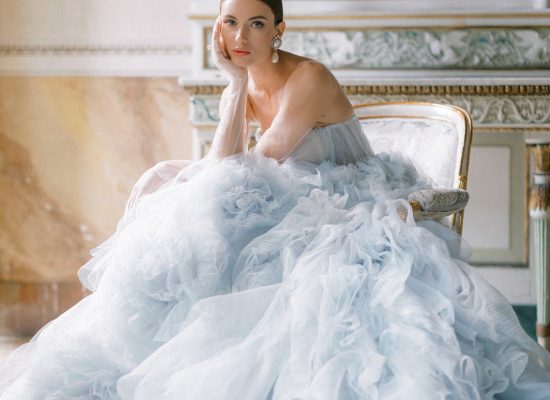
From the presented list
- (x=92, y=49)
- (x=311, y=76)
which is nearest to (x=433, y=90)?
(x=311, y=76)

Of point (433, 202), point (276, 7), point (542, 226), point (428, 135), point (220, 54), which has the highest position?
point (276, 7)

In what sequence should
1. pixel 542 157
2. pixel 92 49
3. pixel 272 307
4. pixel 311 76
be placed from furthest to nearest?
pixel 92 49 < pixel 542 157 < pixel 311 76 < pixel 272 307

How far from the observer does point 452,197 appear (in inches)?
67.7

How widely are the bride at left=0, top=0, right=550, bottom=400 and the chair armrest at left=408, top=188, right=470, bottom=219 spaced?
0.05 meters

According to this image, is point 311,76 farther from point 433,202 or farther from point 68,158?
point 68,158

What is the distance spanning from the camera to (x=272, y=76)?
1.82 metres

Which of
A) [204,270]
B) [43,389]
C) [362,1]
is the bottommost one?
[43,389]

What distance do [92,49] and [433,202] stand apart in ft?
7.01

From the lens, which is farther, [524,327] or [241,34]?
[524,327]

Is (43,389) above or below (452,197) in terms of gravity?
below

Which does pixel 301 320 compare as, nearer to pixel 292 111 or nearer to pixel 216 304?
pixel 216 304

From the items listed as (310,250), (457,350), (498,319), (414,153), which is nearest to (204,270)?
(310,250)

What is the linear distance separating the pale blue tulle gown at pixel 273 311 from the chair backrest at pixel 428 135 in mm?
519

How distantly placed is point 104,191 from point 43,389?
81.1 inches
